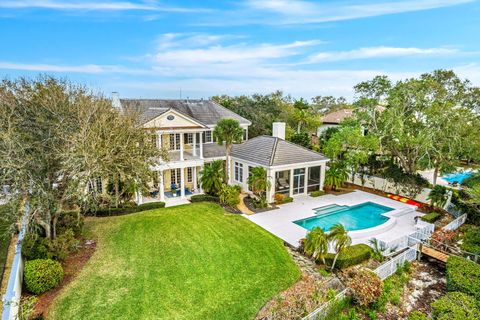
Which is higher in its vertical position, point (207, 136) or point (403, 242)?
point (207, 136)

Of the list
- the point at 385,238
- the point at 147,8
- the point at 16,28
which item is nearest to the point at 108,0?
the point at 147,8

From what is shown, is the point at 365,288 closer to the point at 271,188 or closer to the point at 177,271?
the point at 177,271

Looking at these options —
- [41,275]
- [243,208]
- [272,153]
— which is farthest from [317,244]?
[41,275]

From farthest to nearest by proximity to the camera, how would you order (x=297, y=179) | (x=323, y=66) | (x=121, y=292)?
(x=323, y=66) < (x=297, y=179) < (x=121, y=292)

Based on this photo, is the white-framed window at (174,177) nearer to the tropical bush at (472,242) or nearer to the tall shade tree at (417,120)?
the tall shade tree at (417,120)

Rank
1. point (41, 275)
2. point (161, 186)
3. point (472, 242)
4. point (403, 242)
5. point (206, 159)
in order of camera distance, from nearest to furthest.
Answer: point (41, 275), point (472, 242), point (403, 242), point (161, 186), point (206, 159)

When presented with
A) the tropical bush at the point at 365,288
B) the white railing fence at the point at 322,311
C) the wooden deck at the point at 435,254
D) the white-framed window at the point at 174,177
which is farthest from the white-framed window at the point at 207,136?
the white railing fence at the point at 322,311

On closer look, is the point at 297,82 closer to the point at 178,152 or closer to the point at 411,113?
the point at 411,113
